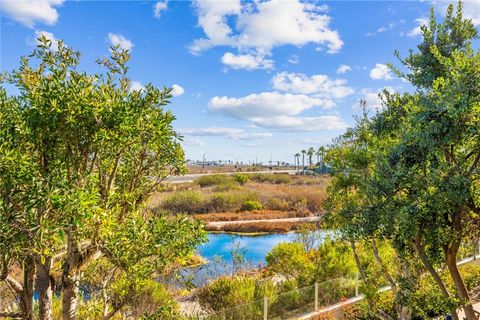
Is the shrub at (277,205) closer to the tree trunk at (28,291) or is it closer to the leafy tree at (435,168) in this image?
the leafy tree at (435,168)

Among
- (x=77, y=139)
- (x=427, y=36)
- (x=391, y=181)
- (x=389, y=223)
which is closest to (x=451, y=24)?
(x=427, y=36)

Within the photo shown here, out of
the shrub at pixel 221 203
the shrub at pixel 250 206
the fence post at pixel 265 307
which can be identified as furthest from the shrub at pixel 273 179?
the fence post at pixel 265 307

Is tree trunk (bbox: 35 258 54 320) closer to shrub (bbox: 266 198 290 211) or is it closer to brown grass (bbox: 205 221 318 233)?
brown grass (bbox: 205 221 318 233)

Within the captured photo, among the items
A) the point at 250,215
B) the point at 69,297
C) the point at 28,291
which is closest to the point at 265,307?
the point at 69,297

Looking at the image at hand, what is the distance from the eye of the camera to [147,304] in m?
9.52

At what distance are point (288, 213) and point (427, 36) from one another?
30767 millimetres

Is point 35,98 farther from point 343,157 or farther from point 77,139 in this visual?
point 343,157

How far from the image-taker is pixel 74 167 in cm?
390

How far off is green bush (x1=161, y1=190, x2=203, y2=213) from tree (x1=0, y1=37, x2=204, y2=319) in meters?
31.0

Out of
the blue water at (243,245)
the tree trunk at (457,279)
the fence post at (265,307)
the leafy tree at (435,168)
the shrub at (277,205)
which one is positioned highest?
the leafy tree at (435,168)

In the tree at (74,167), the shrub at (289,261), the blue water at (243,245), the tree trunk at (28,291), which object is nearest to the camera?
the tree at (74,167)

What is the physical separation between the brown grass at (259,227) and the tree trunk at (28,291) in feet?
83.3

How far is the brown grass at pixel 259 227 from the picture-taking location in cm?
2967

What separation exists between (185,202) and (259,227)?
30.8ft
